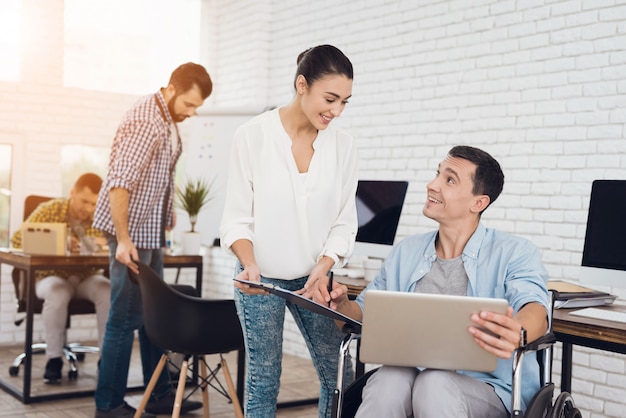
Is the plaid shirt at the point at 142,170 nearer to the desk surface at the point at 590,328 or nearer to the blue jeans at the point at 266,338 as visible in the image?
the blue jeans at the point at 266,338

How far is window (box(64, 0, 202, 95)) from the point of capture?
19.3 ft

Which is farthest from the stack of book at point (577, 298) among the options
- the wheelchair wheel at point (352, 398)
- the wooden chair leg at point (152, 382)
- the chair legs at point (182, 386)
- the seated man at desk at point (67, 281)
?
the seated man at desk at point (67, 281)

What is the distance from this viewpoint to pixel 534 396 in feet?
6.36

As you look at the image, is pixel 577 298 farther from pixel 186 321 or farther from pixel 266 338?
pixel 186 321

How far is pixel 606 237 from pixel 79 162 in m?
4.17

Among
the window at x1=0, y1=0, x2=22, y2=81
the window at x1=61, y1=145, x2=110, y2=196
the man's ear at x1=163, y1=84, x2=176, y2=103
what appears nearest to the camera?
the man's ear at x1=163, y1=84, x2=176, y2=103

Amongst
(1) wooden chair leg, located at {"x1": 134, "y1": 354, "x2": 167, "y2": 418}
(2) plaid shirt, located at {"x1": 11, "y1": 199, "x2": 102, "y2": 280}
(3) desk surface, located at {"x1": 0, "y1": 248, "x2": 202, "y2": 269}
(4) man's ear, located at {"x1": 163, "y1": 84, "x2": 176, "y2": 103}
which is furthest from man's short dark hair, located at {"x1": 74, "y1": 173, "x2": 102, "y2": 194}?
(1) wooden chair leg, located at {"x1": 134, "y1": 354, "x2": 167, "y2": 418}

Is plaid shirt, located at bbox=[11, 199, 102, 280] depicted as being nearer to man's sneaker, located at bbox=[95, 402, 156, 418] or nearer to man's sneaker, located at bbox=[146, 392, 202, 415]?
man's sneaker, located at bbox=[146, 392, 202, 415]

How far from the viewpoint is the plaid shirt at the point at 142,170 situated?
344 centimetres

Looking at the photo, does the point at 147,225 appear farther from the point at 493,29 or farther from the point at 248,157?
the point at 493,29

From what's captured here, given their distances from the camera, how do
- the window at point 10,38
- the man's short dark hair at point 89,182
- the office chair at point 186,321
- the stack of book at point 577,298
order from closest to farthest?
the stack of book at point 577,298
the office chair at point 186,321
the man's short dark hair at point 89,182
the window at point 10,38

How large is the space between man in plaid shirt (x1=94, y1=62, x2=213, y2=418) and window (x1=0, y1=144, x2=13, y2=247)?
2.31m

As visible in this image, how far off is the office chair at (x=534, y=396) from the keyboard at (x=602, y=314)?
0.18 meters

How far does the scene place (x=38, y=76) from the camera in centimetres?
565
